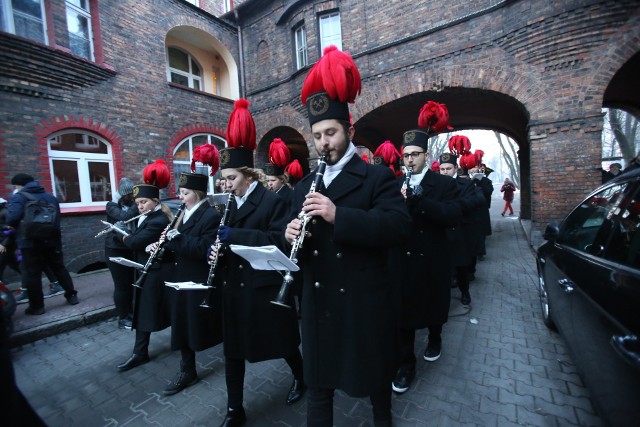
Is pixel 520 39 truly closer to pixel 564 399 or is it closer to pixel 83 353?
pixel 564 399

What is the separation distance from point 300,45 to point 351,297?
12069mm

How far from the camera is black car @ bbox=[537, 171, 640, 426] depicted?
151 cm

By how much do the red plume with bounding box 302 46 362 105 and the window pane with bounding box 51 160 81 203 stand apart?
922cm

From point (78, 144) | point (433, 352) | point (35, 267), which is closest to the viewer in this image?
point (433, 352)

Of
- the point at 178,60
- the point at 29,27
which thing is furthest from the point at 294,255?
the point at 178,60

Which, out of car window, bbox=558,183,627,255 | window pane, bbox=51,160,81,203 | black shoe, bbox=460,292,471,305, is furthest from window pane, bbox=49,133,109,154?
car window, bbox=558,183,627,255

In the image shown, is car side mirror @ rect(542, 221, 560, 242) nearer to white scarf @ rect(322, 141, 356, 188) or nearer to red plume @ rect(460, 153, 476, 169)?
white scarf @ rect(322, 141, 356, 188)

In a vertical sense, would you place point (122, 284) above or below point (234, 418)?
above

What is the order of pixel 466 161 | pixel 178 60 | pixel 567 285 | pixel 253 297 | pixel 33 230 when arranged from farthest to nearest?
pixel 178 60, pixel 466 161, pixel 33 230, pixel 567 285, pixel 253 297

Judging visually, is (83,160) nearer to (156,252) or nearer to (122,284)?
(122,284)

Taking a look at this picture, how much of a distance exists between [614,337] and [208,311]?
2.98 metres

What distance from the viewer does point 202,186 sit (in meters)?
3.12

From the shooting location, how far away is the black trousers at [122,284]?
4383 mm

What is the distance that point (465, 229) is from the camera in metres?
5.16
